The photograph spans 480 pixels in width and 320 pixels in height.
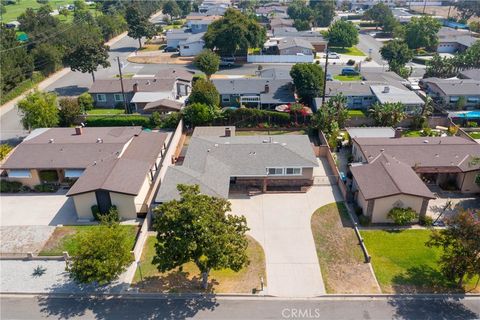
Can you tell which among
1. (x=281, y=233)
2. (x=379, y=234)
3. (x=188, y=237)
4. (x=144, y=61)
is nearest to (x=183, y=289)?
(x=188, y=237)

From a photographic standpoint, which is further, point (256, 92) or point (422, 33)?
point (422, 33)

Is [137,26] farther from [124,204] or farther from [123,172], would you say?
[124,204]

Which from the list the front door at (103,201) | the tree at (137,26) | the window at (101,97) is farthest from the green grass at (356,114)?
the tree at (137,26)

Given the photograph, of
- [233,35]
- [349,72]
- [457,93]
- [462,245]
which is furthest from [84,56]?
[462,245]

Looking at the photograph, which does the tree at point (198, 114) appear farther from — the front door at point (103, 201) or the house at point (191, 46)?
the house at point (191, 46)

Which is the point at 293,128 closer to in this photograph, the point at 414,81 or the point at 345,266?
the point at 345,266

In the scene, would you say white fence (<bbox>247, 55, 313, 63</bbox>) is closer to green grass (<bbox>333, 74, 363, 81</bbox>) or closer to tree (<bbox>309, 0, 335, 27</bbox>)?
green grass (<bbox>333, 74, 363, 81</bbox>)

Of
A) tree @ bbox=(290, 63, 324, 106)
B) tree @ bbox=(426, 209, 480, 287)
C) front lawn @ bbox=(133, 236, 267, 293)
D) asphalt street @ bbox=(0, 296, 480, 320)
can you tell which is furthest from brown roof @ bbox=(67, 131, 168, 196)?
tree @ bbox=(426, 209, 480, 287)
